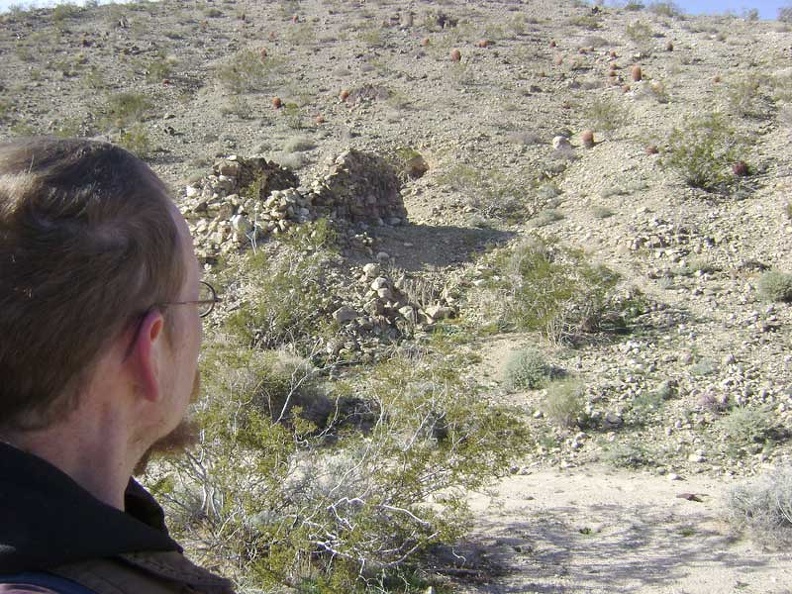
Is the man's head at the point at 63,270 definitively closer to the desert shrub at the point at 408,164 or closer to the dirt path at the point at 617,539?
the dirt path at the point at 617,539

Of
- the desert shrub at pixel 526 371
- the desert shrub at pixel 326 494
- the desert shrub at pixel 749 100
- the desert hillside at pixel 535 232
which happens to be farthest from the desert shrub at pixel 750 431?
→ the desert shrub at pixel 749 100

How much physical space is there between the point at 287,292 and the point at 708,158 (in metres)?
8.67

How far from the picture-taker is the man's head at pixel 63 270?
94 centimetres

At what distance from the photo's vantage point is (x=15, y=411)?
951mm

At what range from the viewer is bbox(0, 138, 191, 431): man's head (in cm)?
94

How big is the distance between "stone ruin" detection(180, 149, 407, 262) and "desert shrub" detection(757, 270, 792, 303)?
19.1ft

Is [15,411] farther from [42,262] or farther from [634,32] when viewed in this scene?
[634,32]

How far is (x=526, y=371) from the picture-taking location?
25.2 ft

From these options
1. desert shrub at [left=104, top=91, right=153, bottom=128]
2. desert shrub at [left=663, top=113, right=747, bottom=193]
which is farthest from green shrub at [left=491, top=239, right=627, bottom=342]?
desert shrub at [left=104, top=91, right=153, bottom=128]

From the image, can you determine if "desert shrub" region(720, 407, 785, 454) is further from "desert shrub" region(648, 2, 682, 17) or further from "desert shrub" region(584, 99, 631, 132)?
"desert shrub" region(648, 2, 682, 17)

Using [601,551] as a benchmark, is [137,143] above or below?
above

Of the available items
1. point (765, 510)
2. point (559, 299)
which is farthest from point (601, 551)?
point (559, 299)

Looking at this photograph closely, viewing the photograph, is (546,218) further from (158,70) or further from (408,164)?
(158,70)

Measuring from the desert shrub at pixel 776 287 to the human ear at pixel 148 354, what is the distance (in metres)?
9.57
